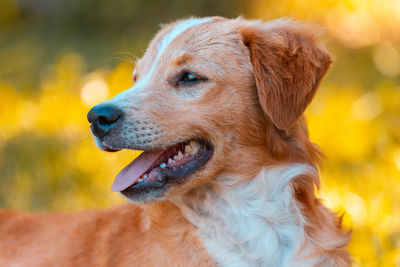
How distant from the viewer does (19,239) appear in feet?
11.3

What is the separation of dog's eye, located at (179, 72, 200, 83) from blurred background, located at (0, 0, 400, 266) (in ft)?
2.61

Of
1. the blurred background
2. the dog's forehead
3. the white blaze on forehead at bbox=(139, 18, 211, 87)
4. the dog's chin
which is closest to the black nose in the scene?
the dog's chin

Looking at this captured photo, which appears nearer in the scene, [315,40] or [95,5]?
[315,40]

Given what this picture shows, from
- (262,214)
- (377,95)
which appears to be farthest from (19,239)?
(377,95)

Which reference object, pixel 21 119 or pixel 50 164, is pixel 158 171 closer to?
pixel 50 164

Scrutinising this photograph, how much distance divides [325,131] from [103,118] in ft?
10.6

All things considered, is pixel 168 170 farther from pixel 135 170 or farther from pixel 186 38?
pixel 186 38

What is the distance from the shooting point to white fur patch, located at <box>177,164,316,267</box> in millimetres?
2904

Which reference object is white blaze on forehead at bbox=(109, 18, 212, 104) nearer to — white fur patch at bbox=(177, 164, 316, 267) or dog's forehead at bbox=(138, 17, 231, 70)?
dog's forehead at bbox=(138, 17, 231, 70)

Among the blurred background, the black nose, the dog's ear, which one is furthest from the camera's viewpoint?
the blurred background

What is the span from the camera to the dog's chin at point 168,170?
282 centimetres

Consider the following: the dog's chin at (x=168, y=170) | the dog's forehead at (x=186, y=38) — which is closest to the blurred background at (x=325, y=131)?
the dog's forehead at (x=186, y=38)

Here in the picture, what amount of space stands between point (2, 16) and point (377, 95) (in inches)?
445

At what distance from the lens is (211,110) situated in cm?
289
